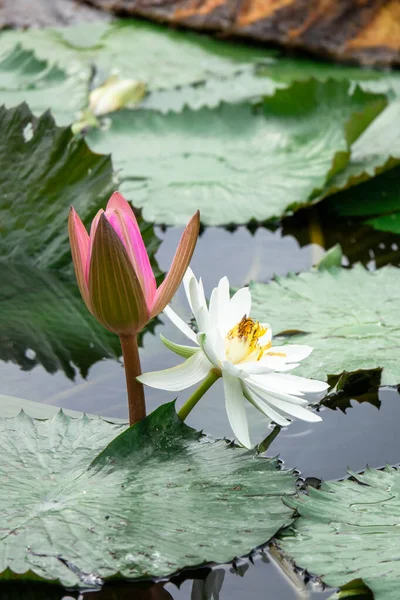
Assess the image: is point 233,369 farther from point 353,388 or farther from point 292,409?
point 353,388

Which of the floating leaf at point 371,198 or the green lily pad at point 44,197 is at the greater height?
the green lily pad at point 44,197

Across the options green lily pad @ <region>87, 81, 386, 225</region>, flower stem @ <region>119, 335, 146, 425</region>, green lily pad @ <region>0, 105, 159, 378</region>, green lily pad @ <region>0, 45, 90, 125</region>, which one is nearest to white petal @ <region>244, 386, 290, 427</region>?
flower stem @ <region>119, 335, 146, 425</region>

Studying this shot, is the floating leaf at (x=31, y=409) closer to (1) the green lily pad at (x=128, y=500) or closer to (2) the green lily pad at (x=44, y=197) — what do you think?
(1) the green lily pad at (x=128, y=500)

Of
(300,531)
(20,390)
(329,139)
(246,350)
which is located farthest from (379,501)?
(329,139)

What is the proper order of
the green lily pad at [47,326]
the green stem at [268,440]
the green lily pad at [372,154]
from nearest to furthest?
1. the green stem at [268,440]
2. the green lily pad at [47,326]
3. the green lily pad at [372,154]

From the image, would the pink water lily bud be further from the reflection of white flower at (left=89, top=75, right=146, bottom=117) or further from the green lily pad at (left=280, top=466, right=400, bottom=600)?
the reflection of white flower at (left=89, top=75, right=146, bottom=117)

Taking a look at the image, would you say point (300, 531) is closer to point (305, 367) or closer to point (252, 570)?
point (252, 570)

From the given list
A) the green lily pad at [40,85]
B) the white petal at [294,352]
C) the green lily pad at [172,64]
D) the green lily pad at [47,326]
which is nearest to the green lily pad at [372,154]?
the green lily pad at [172,64]
